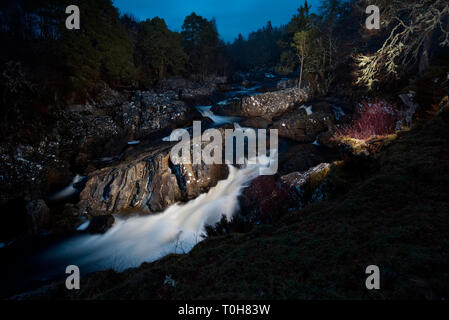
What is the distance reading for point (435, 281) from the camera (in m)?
1.71

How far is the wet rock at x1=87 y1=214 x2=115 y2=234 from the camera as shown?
8789 mm

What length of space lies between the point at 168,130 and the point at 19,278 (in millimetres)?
12720

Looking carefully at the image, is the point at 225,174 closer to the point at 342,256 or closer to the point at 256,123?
the point at 256,123

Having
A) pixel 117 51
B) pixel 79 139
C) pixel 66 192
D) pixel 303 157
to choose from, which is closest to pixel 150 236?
pixel 66 192

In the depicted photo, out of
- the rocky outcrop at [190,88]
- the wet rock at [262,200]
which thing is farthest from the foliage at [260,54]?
the wet rock at [262,200]

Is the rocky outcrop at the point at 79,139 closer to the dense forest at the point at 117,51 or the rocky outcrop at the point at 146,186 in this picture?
the dense forest at the point at 117,51

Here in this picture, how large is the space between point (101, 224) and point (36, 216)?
8.89 feet

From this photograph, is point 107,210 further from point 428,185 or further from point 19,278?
point 428,185

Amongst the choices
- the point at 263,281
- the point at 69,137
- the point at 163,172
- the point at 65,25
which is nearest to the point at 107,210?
the point at 163,172

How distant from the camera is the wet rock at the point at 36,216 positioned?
28.5ft

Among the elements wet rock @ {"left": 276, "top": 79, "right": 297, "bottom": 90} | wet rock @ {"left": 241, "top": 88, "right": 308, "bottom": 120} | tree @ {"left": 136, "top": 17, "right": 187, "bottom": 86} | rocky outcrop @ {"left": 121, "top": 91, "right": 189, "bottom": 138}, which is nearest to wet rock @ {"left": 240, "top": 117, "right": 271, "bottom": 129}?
wet rock @ {"left": 241, "top": 88, "right": 308, "bottom": 120}

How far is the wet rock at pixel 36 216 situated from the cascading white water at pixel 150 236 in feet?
4.66

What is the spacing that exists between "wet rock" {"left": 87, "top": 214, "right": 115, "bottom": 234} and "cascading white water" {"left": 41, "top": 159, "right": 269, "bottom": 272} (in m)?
0.20

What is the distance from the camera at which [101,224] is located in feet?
29.0
